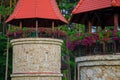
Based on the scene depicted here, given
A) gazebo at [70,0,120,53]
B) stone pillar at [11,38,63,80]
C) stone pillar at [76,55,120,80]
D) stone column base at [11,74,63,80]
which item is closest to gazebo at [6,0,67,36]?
stone pillar at [11,38,63,80]

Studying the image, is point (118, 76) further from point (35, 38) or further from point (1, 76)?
point (1, 76)

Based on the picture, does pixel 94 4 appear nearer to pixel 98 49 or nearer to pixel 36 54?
pixel 98 49

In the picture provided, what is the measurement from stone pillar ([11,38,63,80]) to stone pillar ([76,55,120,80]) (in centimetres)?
966

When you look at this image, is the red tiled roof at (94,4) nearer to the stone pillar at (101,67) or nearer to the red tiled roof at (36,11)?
the stone pillar at (101,67)

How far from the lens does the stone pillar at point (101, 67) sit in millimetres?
9844

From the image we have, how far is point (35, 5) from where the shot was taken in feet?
70.2

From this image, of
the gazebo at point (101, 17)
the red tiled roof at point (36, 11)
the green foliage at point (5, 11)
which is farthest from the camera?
the green foliage at point (5, 11)

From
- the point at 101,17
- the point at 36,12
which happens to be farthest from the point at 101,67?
the point at 36,12

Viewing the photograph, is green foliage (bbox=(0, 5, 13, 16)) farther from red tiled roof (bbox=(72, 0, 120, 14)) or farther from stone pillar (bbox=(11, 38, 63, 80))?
red tiled roof (bbox=(72, 0, 120, 14))

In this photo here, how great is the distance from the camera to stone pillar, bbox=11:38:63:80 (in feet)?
66.1

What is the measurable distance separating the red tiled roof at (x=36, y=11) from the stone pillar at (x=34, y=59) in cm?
145

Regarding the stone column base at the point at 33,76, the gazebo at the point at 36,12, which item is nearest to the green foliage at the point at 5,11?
the gazebo at the point at 36,12

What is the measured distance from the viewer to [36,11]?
21172 millimetres

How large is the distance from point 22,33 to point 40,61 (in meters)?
1.79
